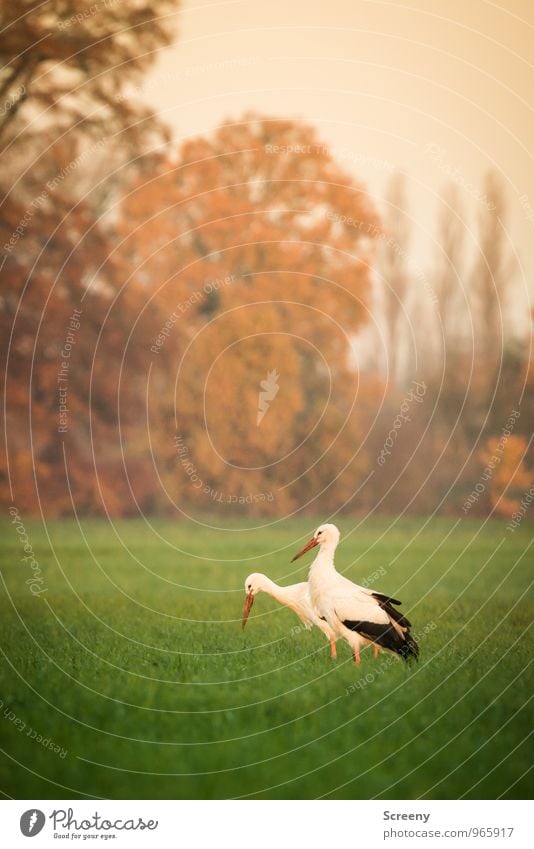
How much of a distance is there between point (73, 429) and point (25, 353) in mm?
4298

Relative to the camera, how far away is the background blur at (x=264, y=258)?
66.3ft

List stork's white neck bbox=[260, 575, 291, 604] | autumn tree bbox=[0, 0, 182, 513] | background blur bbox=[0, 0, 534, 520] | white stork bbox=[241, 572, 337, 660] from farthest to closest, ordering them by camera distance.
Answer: autumn tree bbox=[0, 0, 182, 513] → background blur bbox=[0, 0, 534, 520] → stork's white neck bbox=[260, 575, 291, 604] → white stork bbox=[241, 572, 337, 660]

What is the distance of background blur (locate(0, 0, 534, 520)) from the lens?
2020cm

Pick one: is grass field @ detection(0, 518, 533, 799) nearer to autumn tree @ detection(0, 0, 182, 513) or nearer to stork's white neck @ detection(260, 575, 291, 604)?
stork's white neck @ detection(260, 575, 291, 604)

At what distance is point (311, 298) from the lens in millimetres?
32500

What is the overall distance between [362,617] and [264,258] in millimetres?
22923

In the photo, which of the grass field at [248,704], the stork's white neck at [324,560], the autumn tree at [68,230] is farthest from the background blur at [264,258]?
the grass field at [248,704]

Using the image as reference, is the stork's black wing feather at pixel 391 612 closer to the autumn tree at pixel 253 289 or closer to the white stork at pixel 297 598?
the white stork at pixel 297 598

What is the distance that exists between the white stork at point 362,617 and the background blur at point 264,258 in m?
9.87

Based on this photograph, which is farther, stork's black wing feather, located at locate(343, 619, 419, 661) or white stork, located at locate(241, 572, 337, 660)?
white stork, located at locate(241, 572, 337, 660)

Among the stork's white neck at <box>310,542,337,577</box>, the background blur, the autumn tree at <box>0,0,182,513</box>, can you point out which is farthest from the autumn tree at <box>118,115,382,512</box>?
the stork's white neck at <box>310,542,337,577</box>

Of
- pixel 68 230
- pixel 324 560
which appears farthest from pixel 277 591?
pixel 68 230

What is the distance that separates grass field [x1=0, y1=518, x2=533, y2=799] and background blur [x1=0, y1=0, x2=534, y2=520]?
989 centimetres

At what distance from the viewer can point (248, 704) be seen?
9.26 m
